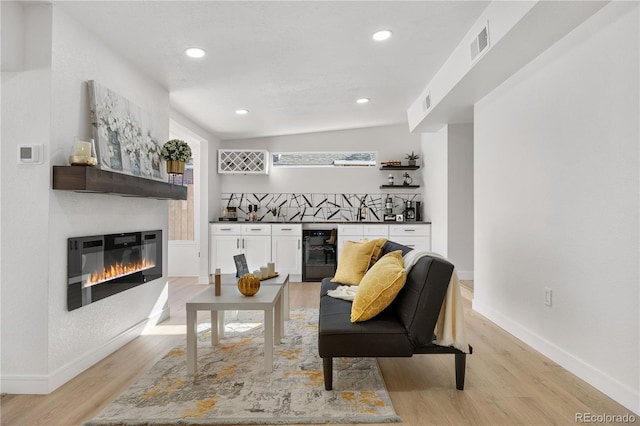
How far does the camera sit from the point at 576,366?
2.52 m

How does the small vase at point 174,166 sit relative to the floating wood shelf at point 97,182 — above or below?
above

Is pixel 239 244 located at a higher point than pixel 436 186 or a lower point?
lower

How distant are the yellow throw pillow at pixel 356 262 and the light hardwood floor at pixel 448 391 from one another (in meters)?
0.86

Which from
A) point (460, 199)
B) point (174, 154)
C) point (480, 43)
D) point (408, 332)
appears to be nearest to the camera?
point (408, 332)

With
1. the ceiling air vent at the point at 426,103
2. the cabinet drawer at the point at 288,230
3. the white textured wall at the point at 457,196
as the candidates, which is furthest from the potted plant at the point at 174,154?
the white textured wall at the point at 457,196

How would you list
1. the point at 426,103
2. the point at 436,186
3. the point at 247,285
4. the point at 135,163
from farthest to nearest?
1. the point at 436,186
2. the point at 426,103
3. the point at 135,163
4. the point at 247,285

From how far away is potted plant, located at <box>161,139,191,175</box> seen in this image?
3.64 metres

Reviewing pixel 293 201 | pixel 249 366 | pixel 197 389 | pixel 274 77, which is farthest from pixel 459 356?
pixel 293 201

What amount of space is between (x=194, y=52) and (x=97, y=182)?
134 cm

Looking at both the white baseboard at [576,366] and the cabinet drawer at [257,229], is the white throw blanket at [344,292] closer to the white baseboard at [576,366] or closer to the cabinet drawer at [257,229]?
the white baseboard at [576,366]

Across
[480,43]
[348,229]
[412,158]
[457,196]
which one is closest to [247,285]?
[480,43]

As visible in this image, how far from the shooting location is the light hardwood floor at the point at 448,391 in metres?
2.00

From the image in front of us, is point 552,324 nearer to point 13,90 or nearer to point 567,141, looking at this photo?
point 567,141

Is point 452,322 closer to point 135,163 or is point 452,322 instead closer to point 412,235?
point 135,163
